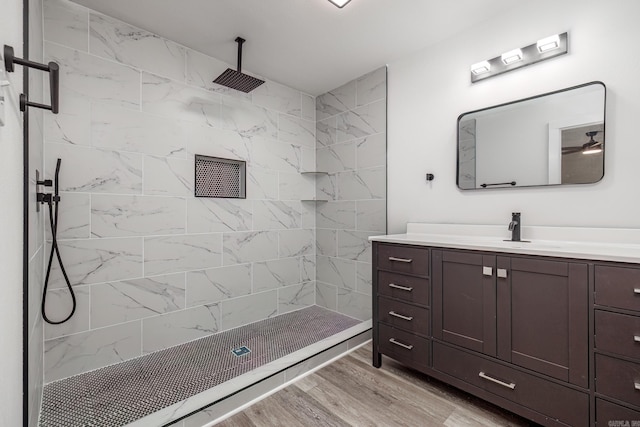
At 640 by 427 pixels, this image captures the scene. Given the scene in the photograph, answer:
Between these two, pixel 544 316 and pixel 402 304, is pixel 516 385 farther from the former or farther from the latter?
pixel 402 304

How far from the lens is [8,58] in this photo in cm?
78

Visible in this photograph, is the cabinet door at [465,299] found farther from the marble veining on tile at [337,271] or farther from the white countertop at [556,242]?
the marble veining on tile at [337,271]

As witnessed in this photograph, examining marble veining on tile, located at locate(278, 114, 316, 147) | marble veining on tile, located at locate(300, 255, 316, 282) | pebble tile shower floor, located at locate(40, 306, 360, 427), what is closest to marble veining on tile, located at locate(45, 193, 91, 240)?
pebble tile shower floor, located at locate(40, 306, 360, 427)

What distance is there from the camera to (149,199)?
2297 mm

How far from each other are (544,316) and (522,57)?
5.50ft

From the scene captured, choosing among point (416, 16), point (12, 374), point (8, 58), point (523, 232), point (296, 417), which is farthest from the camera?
point (416, 16)

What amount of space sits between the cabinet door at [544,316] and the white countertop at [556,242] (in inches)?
2.6

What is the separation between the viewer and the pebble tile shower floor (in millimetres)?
1629

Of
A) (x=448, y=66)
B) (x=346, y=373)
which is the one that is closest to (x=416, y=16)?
(x=448, y=66)

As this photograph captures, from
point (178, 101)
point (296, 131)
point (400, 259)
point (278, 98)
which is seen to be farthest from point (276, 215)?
point (400, 259)

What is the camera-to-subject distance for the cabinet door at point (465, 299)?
1660 mm

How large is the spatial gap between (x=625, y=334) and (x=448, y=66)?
207 cm

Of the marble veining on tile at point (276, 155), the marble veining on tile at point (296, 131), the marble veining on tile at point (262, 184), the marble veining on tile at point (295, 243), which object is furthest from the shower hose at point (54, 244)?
the marble veining on tile at point (296, 131)

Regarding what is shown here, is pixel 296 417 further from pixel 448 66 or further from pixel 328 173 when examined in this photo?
pixel 448 66
